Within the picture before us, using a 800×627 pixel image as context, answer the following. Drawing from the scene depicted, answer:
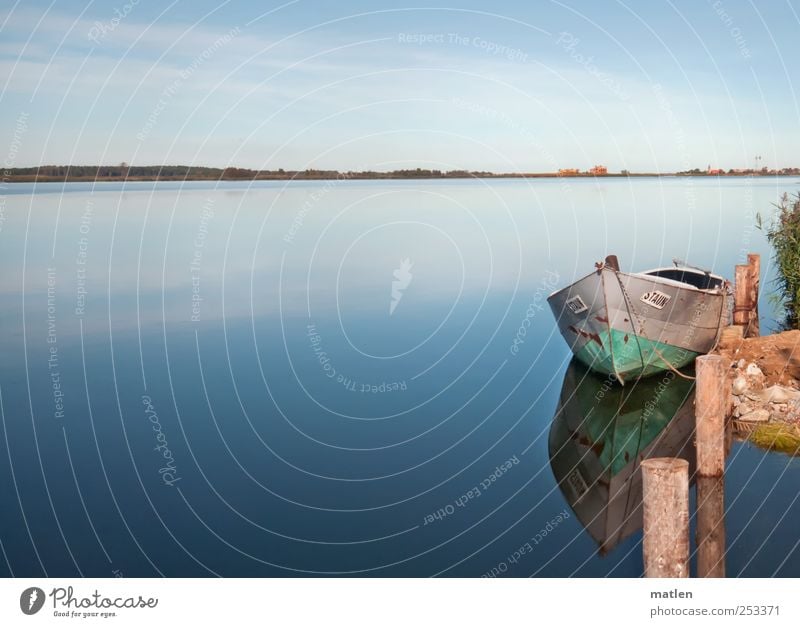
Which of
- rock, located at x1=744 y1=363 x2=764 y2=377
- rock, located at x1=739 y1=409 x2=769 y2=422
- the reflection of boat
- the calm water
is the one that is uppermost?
rock, located at x1=744 y1=363 x2=764 y2=377

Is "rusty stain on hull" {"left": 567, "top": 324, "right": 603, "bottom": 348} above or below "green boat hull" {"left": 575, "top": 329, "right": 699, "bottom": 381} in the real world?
above

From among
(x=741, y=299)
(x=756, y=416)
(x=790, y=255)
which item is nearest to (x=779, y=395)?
(x=756, y=416)

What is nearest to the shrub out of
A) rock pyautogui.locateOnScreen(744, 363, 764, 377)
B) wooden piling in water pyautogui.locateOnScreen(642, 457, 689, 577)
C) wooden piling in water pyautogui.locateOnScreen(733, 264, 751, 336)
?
wooden piling in water pyautogui.locateOnScreen(733, 264, 751, 336)

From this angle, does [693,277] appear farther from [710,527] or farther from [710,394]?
[710,527]

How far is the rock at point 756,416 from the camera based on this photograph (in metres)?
17.7

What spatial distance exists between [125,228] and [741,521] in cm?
5163

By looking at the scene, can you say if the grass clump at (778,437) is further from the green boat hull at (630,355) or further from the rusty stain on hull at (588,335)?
the rusty stain on hull at (588,335)

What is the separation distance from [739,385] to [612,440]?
275cm

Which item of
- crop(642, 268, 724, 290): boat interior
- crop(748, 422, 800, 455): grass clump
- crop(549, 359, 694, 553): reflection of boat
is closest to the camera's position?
crop(549, 359, 694, 553): reflection of boat

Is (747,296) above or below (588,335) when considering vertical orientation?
above

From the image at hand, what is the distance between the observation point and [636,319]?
70.3 ft

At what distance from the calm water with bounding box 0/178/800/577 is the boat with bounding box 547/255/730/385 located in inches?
67.2

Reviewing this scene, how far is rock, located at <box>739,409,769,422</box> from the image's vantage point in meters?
17.7

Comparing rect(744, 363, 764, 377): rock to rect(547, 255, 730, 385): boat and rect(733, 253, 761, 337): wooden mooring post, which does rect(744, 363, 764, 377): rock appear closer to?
rect(547, 255, 730, 385): boat
